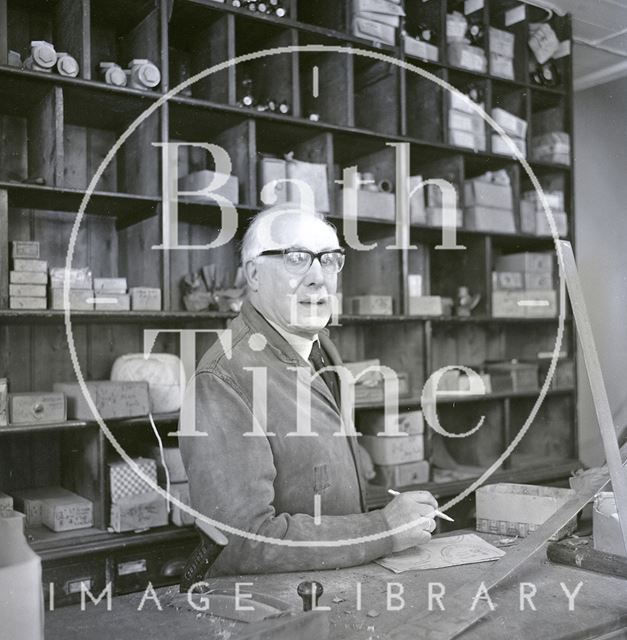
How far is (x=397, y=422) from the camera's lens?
3.59 meters

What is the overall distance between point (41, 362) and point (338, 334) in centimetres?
151

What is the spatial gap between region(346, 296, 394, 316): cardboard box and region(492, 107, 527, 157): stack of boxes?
1.10 m

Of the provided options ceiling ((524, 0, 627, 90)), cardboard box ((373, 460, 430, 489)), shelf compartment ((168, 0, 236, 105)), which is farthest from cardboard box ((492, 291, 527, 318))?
shelf compartment ((168, 0, 236, 105))

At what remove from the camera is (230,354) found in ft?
6.64

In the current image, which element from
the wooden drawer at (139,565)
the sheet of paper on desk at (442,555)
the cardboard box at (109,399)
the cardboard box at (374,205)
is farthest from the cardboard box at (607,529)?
the cardboard box at (374,205)

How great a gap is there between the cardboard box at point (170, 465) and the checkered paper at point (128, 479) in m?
0.05

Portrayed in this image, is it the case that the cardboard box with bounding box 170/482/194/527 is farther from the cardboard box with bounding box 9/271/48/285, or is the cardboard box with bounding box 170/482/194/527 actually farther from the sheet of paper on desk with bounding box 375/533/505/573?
the sheet of paper on desk with bounding box 375/533/505/573

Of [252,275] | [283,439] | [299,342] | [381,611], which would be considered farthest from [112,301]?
[381,611]

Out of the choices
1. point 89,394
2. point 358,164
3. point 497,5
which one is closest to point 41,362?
point 89,394

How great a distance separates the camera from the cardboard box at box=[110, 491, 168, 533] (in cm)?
278

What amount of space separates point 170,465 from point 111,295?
694mm

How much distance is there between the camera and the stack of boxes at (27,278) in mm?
2674

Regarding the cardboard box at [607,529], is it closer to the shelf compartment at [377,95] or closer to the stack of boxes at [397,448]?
the stack of boxes at [397,448]

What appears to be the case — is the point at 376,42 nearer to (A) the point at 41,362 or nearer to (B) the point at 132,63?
(B) the point at 132,63
